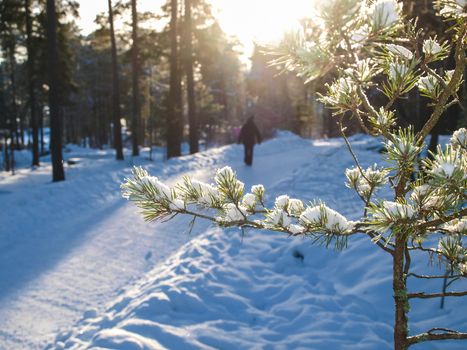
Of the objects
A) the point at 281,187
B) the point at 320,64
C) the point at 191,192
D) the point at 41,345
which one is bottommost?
the point at 41,345

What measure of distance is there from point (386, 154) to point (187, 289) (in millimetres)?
3658

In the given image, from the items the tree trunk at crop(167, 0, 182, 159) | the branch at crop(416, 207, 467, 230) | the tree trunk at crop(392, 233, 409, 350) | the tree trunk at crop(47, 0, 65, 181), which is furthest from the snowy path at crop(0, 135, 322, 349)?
the tree trunk at crop(167, 0, 182, 159)

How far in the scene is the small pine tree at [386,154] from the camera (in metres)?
1.45

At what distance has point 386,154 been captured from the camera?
1.64 metres

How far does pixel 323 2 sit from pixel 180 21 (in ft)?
73.0

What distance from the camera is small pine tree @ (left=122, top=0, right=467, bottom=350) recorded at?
1451 mm

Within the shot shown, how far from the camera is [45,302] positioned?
501 cm

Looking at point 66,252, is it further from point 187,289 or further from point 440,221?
point 440,221

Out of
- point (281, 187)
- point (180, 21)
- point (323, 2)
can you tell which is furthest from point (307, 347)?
point (180, 21)

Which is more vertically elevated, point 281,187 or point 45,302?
point 281,187

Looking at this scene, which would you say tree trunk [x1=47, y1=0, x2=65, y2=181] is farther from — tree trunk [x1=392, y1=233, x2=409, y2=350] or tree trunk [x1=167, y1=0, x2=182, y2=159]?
tree trunk [x1=392, y1=233, x2=409, y2=350]

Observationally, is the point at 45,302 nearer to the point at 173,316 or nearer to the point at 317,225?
the point at 173,316

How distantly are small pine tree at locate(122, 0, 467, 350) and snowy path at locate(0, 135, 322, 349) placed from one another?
3.38 metres

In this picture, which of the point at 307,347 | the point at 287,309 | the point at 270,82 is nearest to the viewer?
the point at 307,347
